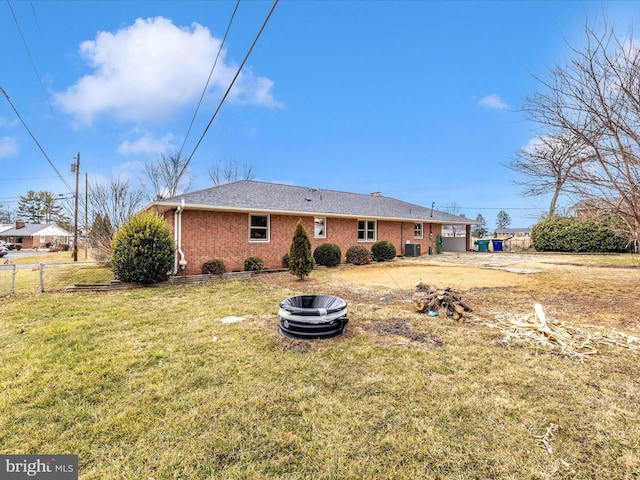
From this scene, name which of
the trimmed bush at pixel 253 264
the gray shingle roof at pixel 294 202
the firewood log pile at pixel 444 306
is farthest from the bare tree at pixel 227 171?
the firewood log pile at pixel 444 306

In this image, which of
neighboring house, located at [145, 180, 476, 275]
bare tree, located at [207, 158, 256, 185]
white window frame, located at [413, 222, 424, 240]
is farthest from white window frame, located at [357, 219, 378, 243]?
bare tree, located at [207, 158, 256, 185]

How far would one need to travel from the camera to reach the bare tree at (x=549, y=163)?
375cm

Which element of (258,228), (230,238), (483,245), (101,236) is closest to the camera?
(230,238)

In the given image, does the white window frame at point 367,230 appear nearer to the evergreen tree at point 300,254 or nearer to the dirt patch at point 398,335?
the evergreen tree at point 300,254

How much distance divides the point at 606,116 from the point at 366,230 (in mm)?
13602

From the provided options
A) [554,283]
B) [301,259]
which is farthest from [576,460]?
[554,283]

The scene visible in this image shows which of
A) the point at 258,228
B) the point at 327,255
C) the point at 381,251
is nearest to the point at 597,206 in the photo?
the point at 327,255

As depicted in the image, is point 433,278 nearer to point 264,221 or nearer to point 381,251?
point 381,251

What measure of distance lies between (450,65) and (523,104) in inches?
335

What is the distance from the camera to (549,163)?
4543 millimetres

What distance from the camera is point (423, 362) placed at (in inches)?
141

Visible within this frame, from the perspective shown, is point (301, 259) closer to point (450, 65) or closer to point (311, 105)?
point (450, 65)

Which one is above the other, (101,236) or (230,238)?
(101,236)

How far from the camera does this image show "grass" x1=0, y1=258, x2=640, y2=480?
202cm
